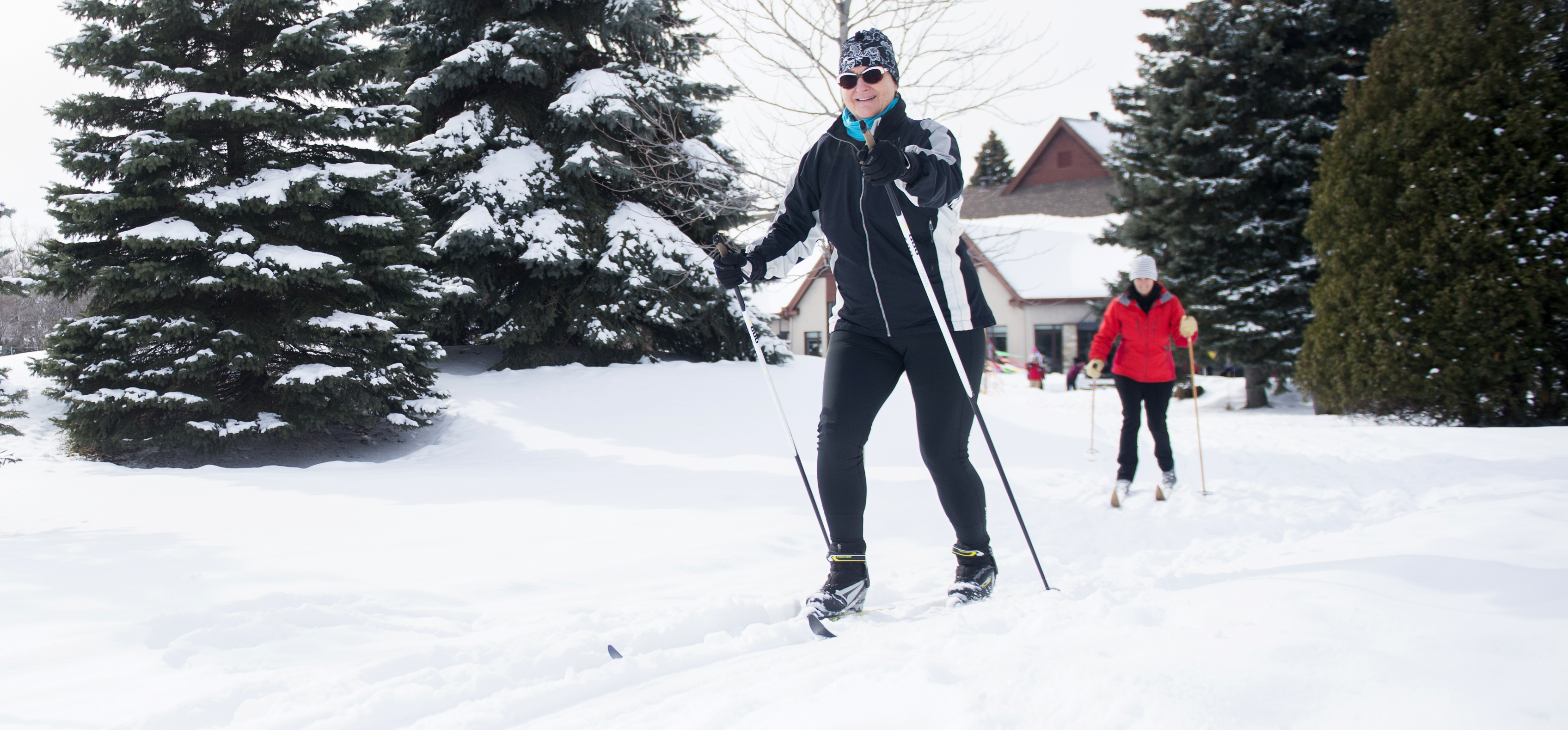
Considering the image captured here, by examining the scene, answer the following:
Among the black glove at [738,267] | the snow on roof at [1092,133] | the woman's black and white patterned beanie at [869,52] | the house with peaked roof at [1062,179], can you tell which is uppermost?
the snow on roof at [1092,133]

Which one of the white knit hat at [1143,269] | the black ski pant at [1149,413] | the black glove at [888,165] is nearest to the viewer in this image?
the black glove at [888,165]

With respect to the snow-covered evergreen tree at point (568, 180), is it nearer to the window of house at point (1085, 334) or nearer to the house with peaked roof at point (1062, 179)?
the window of house at point (1085, 334)

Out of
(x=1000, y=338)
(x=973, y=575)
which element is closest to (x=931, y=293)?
(x=973, y=575)

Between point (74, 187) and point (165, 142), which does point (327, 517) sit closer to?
point (165, 142)

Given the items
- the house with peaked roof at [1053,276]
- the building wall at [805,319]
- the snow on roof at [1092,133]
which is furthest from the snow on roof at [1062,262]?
the snow on roof at [1092,133]

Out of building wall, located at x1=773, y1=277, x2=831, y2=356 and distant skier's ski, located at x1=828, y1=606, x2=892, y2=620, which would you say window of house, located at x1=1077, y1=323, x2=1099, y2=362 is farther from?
distant skier's ski, located at x1=828, y1=606, x2=892, y2=620

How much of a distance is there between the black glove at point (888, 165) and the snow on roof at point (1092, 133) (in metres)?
34.2

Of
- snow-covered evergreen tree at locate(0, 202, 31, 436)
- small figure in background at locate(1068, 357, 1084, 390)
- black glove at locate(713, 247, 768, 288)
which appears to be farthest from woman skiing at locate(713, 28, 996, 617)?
small figure in background at locate(1068, 357, 1084, 390)

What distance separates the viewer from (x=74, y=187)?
292 inches

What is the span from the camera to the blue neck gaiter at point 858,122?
9.12 ft

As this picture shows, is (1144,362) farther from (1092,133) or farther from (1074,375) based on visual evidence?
(1092,133)

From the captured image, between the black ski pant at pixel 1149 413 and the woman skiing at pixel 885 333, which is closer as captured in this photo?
the woman skiing at pixel 885 333

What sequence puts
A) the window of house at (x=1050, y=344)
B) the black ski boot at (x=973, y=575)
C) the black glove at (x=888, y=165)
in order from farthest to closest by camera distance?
the window of house at (x=1050, y=344) < the black ski boot at (x=973, y=575) < the black glove at (x=888, y=165)

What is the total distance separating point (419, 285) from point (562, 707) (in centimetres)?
752
